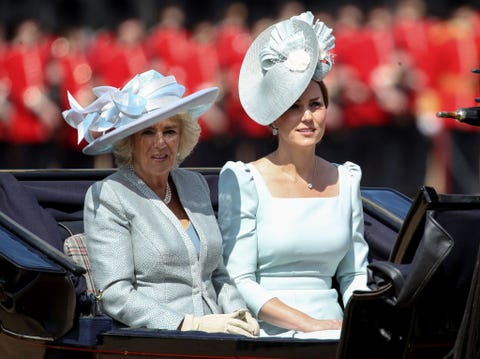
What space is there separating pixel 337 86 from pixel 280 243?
9743 mm

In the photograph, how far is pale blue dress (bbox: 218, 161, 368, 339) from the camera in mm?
4902

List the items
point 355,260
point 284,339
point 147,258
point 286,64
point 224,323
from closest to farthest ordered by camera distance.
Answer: point 284,339, point 224,323, point 147,258, point 286,64, point 355,260

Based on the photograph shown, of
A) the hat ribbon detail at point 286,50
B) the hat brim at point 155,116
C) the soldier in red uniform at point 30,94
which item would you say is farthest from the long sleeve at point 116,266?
the soldier in red uniform at point 30,94

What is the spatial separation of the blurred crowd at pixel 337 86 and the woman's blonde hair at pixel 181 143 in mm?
8626

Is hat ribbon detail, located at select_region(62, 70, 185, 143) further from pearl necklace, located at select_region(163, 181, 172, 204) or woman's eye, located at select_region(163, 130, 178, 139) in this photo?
pearl necklace, located at select_region(163, 181, 172, 204)

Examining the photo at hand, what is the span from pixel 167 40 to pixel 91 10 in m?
2.79

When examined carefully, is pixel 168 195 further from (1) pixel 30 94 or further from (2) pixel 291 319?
(1) pixel 30 94

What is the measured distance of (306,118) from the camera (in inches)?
195

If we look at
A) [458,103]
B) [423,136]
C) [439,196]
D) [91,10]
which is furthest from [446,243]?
[91,10]

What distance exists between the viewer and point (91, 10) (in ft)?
59.7

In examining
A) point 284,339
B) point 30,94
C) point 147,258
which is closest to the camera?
point 284,339

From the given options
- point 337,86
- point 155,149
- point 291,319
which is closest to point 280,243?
point 291,319

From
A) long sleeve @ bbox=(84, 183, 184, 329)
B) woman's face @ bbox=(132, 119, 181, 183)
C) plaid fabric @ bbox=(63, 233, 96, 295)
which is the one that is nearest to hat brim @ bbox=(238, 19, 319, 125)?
woman's face @ bbox=(132, 119, 181, 183)

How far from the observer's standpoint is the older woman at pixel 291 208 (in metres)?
4.90
